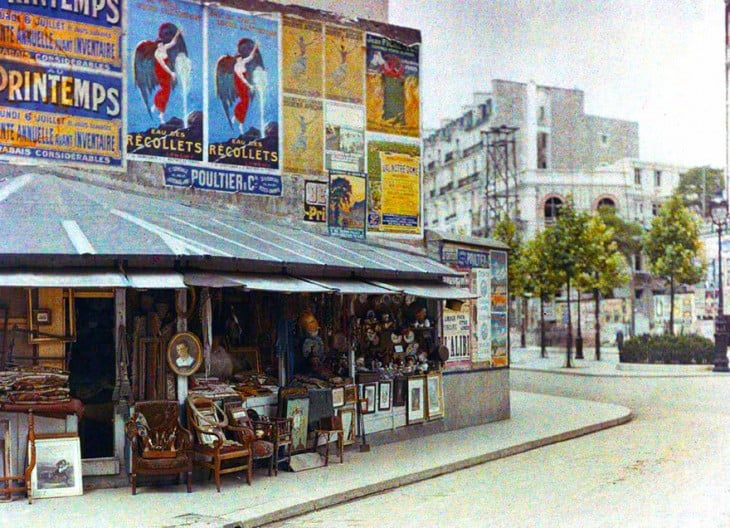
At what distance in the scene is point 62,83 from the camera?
464 inches

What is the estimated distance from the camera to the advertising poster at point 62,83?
37.5ft

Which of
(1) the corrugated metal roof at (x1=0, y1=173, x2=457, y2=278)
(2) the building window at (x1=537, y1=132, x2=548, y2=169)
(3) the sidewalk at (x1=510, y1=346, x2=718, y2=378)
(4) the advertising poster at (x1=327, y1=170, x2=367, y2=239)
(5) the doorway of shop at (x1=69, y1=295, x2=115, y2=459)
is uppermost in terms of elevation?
(2) the building window at (x1=537, y1=132, x2=548, y2=169)

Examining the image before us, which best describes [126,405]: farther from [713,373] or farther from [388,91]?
[713,373]

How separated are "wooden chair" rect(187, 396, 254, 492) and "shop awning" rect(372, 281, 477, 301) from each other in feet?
10.6

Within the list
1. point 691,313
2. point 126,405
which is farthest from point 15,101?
point 691,313

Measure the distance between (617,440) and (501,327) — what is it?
3675 mm

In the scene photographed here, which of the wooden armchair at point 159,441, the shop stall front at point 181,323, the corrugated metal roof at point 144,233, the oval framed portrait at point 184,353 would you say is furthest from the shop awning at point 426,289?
the wooden armchair at point 159,441

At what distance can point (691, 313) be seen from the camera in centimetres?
4781

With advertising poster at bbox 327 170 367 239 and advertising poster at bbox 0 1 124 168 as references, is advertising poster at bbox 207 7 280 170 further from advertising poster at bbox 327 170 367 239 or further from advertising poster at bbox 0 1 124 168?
advertising poster at bbox 0 1 124 168

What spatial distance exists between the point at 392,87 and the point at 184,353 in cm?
722

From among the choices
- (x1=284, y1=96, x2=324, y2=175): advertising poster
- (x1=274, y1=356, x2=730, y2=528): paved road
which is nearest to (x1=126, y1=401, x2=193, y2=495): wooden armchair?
(x1=274, y1=356, x2=730, y2=528): paved road

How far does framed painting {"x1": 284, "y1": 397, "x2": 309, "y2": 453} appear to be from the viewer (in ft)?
37.6

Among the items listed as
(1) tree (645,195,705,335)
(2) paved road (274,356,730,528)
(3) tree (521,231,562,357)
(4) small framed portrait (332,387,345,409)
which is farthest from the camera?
(1) tree (645,195,705,335)

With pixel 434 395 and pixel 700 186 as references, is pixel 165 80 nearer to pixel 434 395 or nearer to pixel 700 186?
pixel 434 395
